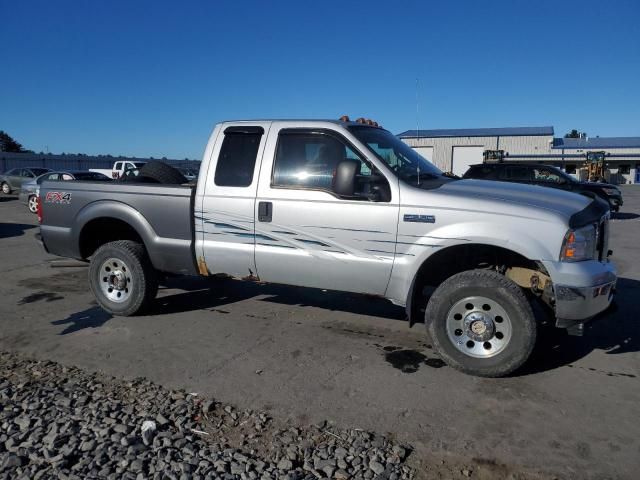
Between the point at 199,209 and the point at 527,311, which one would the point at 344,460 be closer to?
the point at 527,311

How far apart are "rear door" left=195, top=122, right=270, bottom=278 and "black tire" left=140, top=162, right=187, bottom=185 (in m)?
1.04

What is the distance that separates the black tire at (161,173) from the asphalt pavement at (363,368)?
4.99ft

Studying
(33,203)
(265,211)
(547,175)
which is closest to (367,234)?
(265,211)

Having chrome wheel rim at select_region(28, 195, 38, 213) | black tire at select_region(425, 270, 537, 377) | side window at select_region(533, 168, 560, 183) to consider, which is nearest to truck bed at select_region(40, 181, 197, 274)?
black tire at select_region(425, 270, 537, 377)

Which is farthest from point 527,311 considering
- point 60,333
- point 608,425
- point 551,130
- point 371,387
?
point 551,130

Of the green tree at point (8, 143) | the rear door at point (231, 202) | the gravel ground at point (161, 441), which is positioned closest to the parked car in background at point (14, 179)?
the rear door at point (231, 202)

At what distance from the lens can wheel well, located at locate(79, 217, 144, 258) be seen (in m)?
5.60

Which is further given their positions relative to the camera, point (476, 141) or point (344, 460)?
point (476, 141)

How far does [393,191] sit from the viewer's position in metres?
4.19

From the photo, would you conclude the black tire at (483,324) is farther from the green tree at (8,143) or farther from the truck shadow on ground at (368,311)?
the green tree at (8,143)

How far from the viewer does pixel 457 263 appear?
448cm

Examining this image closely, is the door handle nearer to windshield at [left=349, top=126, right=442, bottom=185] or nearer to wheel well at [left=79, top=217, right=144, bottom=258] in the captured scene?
windshield at [left=349, top=126, right=442, bottom=185]

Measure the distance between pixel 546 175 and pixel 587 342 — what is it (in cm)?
1085

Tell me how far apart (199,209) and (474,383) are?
3.01 meters
